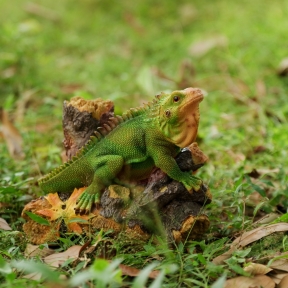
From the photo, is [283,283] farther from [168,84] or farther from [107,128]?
[168,84]

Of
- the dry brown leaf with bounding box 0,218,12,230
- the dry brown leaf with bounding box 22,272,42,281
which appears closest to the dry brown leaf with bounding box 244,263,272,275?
the dry brown leaf with bounding box 22,272,42,281

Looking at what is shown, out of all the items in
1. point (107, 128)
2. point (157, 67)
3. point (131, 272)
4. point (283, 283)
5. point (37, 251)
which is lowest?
point (283, 283)

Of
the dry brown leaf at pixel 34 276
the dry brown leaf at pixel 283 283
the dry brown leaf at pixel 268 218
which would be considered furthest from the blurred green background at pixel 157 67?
the dry brown leaf at pixel 34 276

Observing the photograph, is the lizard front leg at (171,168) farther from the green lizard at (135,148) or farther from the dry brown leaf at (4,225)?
the dry brown leaf at (4,225)

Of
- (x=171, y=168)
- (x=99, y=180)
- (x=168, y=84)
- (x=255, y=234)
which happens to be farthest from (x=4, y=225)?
(x=168, y=84)

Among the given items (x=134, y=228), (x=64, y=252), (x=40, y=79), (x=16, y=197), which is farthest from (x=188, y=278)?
(x=40, y=79)

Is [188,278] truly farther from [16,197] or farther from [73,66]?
[73,66]

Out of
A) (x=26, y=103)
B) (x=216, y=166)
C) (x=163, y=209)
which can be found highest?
(x=26, y=103)
